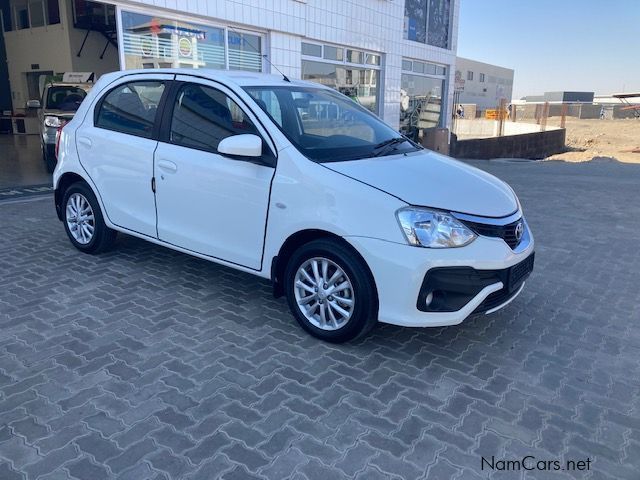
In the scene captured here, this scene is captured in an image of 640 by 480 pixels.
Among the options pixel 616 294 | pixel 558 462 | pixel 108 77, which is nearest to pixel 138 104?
pixel 108 77

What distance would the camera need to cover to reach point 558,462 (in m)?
2.51

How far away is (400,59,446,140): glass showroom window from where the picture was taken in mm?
17281

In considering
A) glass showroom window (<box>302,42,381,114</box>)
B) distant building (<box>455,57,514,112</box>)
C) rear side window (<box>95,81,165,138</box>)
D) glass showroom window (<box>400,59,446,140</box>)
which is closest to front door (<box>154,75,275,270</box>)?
rear side window (<box>95,81,165,138</box>)

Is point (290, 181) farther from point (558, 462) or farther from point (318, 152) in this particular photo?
point (558, 462)

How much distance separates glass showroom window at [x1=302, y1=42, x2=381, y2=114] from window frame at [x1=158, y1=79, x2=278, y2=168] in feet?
28.0

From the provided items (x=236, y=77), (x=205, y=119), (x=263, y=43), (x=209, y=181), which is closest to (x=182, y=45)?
(x=263, y=43)

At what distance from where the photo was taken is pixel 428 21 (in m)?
18.1

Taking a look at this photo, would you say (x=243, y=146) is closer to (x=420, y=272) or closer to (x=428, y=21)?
(x=420, y=272)

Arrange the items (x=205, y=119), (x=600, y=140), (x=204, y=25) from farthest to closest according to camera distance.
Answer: (x=600, y=140) → (x=204, y=25) → (x=205, y=119)

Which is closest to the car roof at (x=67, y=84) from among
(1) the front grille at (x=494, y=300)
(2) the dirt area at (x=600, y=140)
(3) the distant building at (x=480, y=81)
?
(1) the front grille at (x=494, y=300)

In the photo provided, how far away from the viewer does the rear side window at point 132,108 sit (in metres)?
4.50

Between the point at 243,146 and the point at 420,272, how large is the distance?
1481 mm

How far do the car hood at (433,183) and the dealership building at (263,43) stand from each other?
21.1 feet

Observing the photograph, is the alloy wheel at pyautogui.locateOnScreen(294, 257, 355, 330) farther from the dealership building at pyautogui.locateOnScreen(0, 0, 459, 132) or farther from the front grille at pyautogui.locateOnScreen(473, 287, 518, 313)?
the dealership building at pyautogui.locateOnScreen(0, 0, 459, 132)
